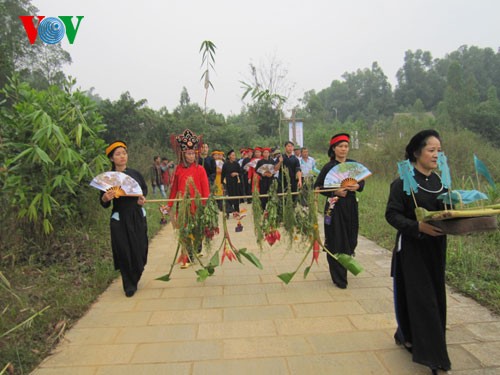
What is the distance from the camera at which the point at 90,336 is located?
141 inches

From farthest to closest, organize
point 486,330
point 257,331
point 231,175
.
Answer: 1. point 231,175
2. point 257,331
3. point 486,330

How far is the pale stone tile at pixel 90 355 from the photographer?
10.2 ft

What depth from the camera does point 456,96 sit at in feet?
107

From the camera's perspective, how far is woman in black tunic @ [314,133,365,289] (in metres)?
4.68

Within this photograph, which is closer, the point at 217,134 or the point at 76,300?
the point at 76,300

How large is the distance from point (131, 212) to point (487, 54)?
75.7 meters

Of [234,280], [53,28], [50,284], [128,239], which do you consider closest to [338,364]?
[234,280]

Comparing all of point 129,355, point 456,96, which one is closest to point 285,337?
point 129,355

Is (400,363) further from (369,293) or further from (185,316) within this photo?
(185,316)

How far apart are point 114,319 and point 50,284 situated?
1367mm

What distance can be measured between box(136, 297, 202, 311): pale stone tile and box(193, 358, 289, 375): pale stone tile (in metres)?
1.26

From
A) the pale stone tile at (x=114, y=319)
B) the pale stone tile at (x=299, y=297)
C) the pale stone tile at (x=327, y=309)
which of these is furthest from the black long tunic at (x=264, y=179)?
the pale stone tile at (x=114, y=319)

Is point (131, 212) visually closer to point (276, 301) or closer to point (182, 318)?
point (182, 318)

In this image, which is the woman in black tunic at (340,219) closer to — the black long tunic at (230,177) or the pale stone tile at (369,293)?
the pale stone tile at (369,293)
